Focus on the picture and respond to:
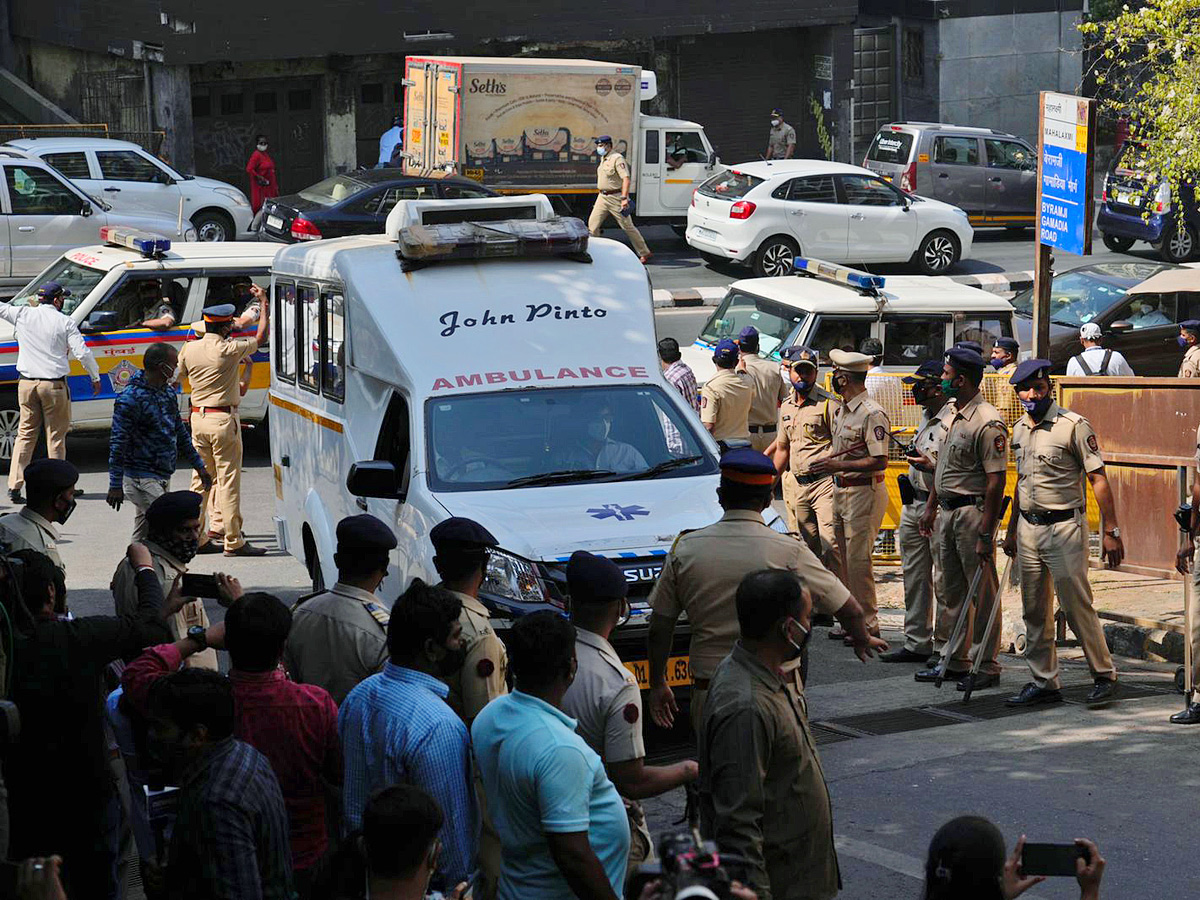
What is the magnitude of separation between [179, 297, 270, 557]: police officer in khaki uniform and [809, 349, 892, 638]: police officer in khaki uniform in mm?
4697

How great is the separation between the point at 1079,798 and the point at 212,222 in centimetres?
1992

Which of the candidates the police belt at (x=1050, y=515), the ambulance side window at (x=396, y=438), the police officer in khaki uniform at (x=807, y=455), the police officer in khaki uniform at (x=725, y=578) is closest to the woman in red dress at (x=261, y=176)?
the police officer in khaki uniform at (x=807, y=455)

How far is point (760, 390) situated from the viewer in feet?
40.1

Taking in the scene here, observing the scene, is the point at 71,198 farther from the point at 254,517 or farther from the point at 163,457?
the point at 163,457

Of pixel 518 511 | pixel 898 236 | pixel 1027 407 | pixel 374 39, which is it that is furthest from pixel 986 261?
pixel 518 511

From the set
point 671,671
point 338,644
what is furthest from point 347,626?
point 671,671

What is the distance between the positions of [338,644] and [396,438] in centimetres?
346

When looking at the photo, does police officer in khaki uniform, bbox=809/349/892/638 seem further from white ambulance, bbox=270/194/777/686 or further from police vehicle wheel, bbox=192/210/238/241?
police vehicle wheel, bbox=192/210/238/241

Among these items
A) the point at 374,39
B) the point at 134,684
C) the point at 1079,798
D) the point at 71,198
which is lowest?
the point at 1079,798

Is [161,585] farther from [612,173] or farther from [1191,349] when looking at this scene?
[612,173]

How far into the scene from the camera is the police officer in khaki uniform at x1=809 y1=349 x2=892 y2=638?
33.8ft

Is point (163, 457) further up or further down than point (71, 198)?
further down

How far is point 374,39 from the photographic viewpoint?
30.8 metres

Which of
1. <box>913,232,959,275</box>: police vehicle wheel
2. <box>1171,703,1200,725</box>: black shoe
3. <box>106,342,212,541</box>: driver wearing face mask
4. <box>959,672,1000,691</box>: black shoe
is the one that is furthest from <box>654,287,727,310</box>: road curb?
<box>1171,703,1200,725</box>: black shoe
